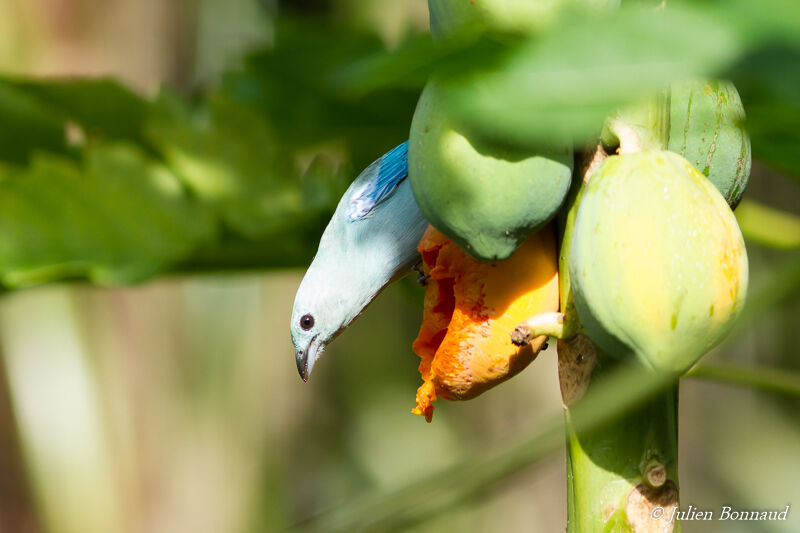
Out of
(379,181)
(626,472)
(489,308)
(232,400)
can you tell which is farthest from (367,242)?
(232,400)

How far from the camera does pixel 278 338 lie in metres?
2.29

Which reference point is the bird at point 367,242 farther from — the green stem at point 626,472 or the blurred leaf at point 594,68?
the blurred leaf at point 594,68

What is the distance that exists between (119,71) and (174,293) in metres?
0.63

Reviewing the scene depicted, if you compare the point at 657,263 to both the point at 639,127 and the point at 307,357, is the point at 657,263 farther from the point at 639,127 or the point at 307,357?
the point at 307,357

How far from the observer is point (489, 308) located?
0.58 meters

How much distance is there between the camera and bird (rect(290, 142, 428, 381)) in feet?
2.48

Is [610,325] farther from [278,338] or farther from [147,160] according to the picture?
[278,338]

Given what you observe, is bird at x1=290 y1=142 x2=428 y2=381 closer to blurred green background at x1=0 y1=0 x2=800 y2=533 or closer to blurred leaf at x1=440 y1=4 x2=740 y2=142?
blurred leaf at x1=440 y1=4 x2=740 y2=142

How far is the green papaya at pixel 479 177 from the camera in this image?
492 millimetres

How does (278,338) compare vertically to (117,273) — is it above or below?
below

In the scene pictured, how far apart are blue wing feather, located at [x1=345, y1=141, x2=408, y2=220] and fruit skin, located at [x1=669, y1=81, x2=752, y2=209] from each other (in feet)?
0.95

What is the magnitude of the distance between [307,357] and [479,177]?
532 millimetres

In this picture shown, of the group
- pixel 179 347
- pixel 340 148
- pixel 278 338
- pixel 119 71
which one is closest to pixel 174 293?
pixel 179 347

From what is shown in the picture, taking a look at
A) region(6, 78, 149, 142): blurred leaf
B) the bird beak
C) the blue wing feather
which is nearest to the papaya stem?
the blue wing feather
